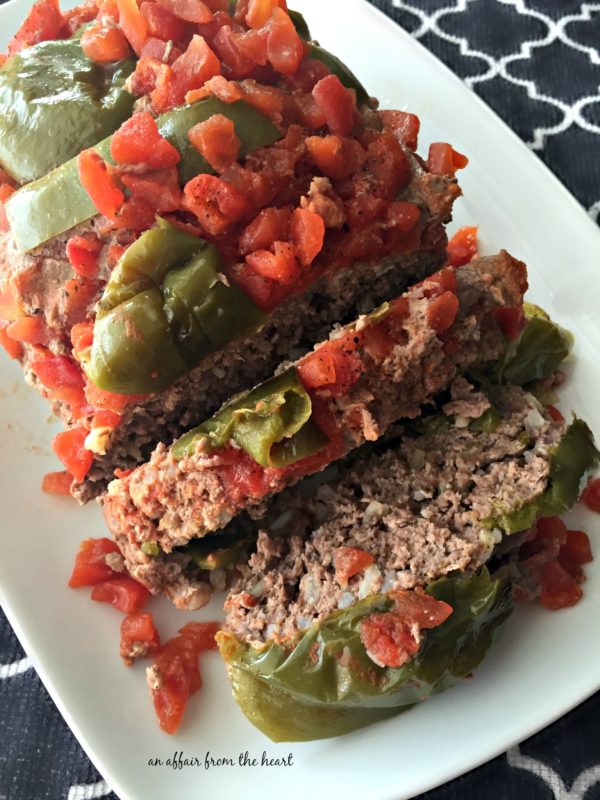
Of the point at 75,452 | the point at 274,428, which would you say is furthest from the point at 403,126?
the point at 75,452

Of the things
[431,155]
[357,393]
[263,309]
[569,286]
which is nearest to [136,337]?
[263,309]

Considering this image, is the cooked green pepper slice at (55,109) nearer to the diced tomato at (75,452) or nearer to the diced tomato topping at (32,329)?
the diced tomato topping at (32,329)

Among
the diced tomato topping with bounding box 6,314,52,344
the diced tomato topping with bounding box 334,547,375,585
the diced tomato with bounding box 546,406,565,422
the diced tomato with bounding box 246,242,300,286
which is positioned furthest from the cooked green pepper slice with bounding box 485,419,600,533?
the diced tomato topping with bounding box 6,314,52,344

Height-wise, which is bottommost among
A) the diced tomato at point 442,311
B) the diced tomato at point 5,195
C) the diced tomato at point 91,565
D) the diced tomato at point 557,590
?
the diced tomato at point 557,590

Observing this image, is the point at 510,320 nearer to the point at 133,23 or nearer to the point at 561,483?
the point at 561,483

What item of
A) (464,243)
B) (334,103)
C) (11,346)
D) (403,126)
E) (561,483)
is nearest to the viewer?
(561,483)

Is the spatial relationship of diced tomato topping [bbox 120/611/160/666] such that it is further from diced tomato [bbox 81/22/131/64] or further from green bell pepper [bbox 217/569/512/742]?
diced tomato [bbox 81/22/131/64]

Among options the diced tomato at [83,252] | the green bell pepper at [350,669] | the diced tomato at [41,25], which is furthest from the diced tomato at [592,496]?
the diced tomato at [41,25]
